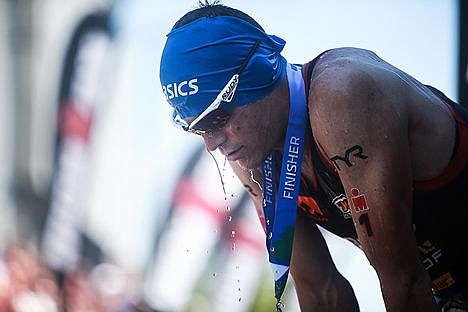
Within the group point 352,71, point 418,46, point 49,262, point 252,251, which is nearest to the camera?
point 352,71

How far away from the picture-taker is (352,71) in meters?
2.48

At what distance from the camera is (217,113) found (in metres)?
2.71

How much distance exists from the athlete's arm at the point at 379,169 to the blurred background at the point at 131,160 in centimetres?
202

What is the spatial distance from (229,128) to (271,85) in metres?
0.21

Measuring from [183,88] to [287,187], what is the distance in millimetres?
488

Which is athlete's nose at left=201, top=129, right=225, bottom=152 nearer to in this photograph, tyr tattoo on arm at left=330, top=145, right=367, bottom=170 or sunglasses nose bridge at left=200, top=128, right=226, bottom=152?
sunglasses nose bridge at left=200, top=128, right=226, bottom=152

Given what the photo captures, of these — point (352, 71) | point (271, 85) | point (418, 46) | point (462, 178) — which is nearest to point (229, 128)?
point (271, 85)

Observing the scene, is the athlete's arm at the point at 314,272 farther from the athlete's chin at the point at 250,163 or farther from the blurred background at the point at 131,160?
the blurred background at the point at 131,160

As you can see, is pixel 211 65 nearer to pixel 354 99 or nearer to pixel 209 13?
pixel 209 13

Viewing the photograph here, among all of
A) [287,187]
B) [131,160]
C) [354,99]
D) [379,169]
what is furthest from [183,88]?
[131,160]

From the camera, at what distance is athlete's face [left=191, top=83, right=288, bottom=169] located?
109 inches

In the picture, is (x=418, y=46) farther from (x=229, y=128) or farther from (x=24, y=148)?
(x=24, y=148)

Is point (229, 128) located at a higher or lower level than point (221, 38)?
lower

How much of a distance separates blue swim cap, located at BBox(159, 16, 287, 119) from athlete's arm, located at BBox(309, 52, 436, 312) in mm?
317
